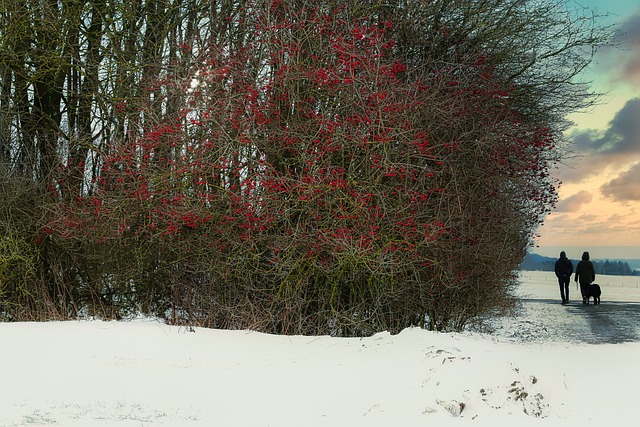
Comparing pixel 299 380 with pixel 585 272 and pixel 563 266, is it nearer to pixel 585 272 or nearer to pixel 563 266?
pixel 585 272

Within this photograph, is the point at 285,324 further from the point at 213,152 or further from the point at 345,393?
the point at 345,393

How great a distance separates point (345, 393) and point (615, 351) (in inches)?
167

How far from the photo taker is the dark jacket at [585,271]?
58.0 feet

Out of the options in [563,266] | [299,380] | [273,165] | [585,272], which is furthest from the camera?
[563,266]

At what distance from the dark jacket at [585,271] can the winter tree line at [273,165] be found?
20.8 feet

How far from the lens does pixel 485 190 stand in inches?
401

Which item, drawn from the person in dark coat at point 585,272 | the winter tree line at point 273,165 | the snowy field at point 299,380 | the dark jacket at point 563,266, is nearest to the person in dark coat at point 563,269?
the dark jacket at point 563,266

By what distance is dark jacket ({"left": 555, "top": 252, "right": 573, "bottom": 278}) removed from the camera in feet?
59.5

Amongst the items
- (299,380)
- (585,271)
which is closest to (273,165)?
(299,380)

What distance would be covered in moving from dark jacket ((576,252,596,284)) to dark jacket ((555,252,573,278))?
371 mm

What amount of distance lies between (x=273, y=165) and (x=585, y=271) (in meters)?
11.1

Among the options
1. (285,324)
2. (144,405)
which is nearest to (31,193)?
(285,324)

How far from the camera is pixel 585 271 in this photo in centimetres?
1770

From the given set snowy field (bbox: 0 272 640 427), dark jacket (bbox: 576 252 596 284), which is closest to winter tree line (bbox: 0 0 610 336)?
snowy field (bbox: 0 272 640 427)
